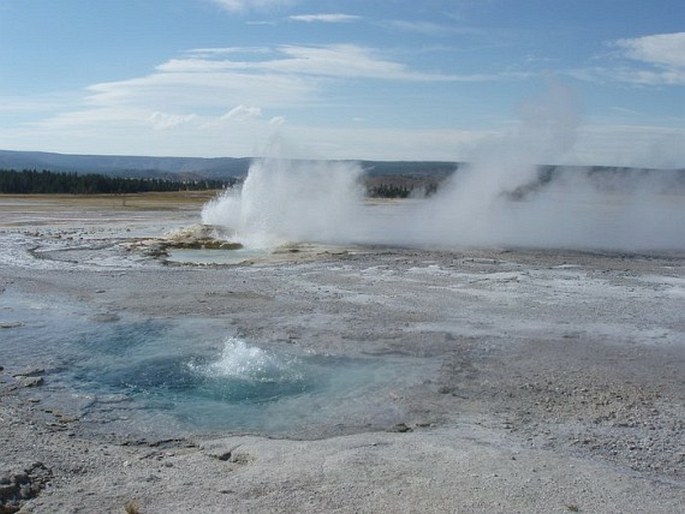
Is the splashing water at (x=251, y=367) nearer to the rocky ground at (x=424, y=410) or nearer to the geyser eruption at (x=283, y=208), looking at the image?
the rocky ground at (x=424, y=410)

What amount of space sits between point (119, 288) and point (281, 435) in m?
10.5

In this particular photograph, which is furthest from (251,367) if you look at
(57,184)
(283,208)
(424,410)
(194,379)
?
(57,184)

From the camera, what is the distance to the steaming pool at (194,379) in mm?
8766

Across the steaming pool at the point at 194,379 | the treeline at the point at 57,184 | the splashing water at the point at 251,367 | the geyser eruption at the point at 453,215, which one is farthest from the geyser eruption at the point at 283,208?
the treeline at the point at 57,184

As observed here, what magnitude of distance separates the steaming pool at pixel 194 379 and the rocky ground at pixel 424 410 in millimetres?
217

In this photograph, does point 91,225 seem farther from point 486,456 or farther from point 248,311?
point 486,456

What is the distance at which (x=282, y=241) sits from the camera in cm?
2800

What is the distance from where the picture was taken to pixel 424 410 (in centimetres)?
909

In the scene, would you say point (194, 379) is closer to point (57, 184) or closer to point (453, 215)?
point (453, 215)

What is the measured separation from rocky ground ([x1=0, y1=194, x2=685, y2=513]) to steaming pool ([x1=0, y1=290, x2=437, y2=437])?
0.22 m

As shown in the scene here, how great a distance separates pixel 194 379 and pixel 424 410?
348 centimetres

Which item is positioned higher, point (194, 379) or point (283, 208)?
point (283, 208)


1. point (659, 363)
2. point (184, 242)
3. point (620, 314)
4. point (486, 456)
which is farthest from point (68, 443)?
point (184, 242)

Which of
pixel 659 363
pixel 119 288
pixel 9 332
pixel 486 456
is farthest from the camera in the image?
pixel 119 288
